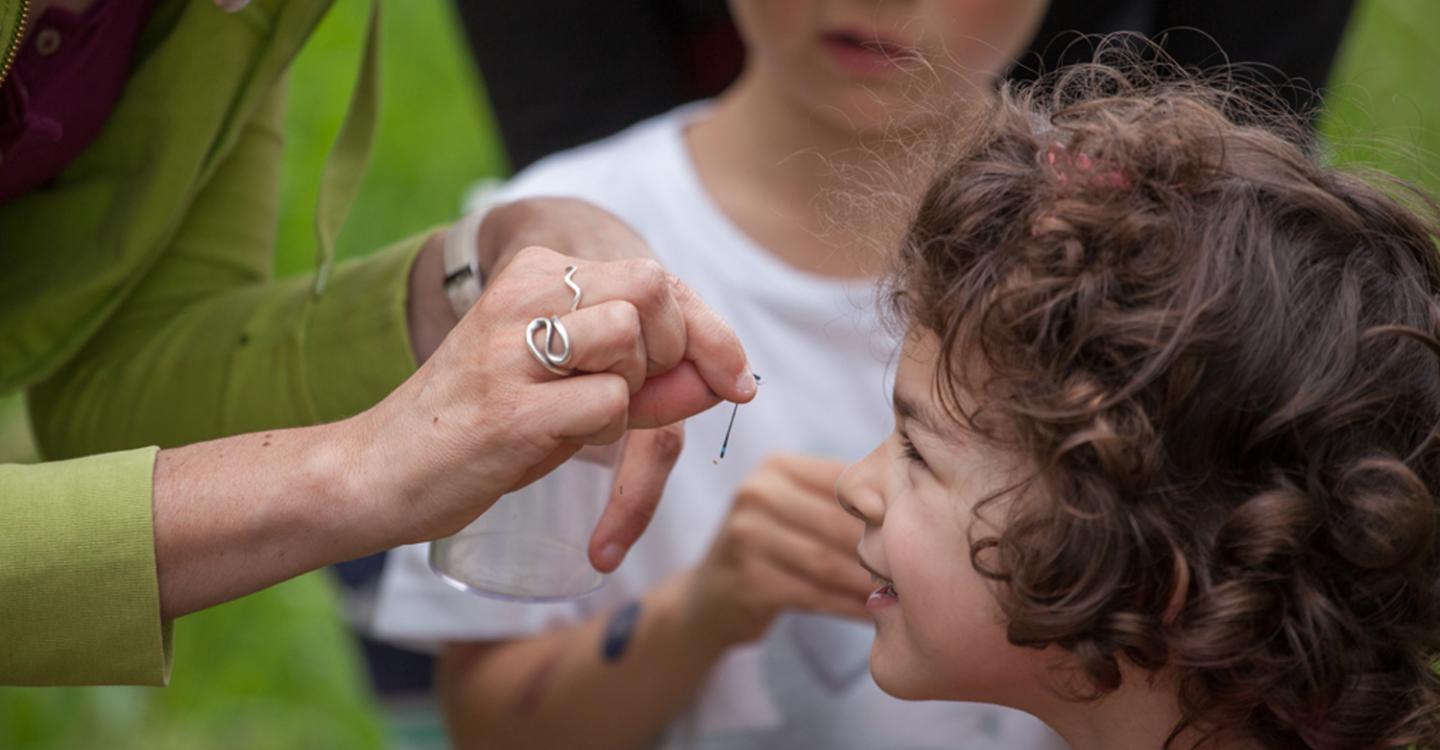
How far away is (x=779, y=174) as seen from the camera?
6.48ft

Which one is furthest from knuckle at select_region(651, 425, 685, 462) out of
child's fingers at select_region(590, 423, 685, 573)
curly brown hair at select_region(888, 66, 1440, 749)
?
curly brown hair at select_region(888, 66, 1440, 749)

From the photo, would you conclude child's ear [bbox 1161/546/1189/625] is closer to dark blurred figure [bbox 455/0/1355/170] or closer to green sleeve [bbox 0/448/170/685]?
green sleeve [bbox 0/448/170/685]

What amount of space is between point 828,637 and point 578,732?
0.31 metres

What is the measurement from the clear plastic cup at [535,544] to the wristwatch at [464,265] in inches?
6.6

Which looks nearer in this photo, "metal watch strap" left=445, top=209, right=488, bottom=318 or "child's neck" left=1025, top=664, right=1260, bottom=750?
"child's neck" left=1025, top=664, right=1260, bottom=750

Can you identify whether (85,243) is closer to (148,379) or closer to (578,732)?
(148,379)

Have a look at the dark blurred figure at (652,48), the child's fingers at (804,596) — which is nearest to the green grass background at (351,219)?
the dark blurred figure at (652,48)

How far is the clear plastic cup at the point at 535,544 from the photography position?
130cm

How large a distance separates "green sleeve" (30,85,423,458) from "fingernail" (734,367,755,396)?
1.28 feet

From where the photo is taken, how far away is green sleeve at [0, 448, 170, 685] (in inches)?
41.2

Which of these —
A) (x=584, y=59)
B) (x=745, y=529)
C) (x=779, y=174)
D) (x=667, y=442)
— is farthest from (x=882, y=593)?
(x=584, y=59)

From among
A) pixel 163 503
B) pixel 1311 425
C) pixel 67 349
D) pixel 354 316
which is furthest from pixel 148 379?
pixel 1311 425

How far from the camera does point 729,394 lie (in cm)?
111

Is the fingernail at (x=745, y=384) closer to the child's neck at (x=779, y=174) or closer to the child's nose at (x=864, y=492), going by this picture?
the child's nose at (x=864, y=492)
